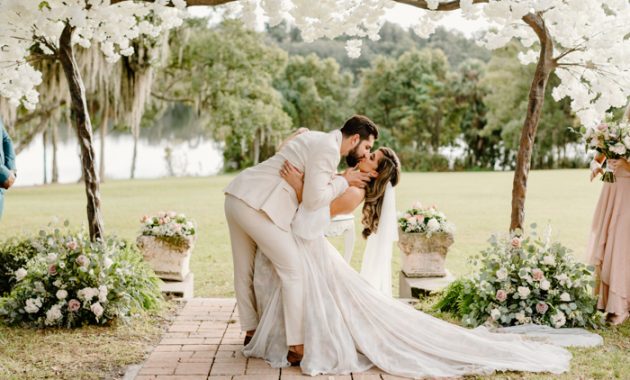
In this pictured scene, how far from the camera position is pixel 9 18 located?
204 inches

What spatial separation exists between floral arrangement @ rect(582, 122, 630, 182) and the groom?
78.1 inches

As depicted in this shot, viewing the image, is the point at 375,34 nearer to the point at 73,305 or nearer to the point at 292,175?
the point at 292,175

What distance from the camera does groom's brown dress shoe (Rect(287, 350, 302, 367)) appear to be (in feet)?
13.8

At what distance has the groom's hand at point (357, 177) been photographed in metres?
4.46

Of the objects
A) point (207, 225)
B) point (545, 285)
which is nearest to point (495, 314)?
point (545, 285)

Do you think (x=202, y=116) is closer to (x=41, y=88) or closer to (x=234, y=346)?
(x=41, y=88)

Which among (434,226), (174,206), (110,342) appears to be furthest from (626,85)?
(174,206)

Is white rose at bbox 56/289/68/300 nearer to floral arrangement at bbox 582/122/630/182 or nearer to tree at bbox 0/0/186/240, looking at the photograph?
tree at bbox 0/0/186/240

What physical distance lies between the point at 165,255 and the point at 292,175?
8.82ft

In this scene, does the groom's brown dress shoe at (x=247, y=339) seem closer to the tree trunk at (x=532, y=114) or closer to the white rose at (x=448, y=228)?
the tree trunk at (x=532, y=114)

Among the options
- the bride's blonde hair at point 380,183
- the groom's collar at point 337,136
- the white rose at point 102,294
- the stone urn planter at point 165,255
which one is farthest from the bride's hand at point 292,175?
the stone urn planter at point 165,255

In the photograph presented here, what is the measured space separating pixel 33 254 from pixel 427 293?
11.3ft

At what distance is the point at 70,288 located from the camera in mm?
5211

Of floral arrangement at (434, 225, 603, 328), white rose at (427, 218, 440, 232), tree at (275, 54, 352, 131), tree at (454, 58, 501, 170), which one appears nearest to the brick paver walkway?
floral arrangement at (434, 225, 603, 328)
